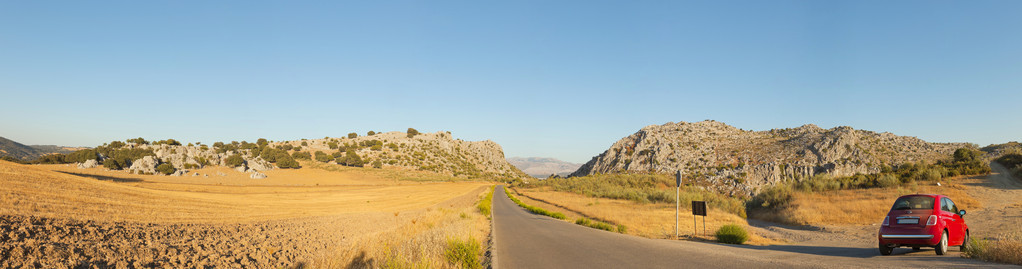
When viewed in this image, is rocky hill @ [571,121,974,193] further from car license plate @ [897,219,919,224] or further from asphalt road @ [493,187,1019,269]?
asphalt road @ [493,187,1019,269]

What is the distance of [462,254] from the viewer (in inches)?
389

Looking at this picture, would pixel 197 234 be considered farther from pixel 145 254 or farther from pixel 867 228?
pixel 867 228

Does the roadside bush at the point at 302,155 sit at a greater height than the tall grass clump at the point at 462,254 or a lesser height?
greater

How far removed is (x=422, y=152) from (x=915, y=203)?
9880cm

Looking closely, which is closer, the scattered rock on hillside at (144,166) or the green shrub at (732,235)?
the green shrub at (732,235)

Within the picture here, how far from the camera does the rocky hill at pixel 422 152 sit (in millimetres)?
85000

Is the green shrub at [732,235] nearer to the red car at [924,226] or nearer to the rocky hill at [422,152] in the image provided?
the red car at [924,226]

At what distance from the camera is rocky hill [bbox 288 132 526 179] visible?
8500 cm

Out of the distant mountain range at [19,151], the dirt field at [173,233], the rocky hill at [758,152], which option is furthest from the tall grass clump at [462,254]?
the distant mountain range at [19,151]

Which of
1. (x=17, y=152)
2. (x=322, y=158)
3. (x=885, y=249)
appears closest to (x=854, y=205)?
(x=885, y=249)

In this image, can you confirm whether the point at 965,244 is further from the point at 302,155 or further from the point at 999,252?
the point at 302,155

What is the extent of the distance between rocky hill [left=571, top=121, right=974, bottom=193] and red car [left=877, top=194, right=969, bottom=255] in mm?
43086

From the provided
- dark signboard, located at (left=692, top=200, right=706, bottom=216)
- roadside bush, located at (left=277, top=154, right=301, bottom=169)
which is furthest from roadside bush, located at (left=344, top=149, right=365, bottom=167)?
dark signboard, located at (left=692, top=200, right=706, bottom=216)

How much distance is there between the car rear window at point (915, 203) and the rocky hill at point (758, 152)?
142 feet
